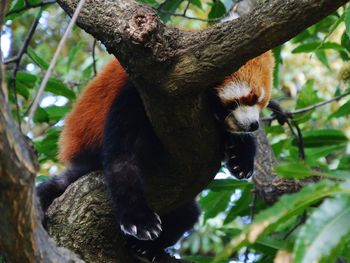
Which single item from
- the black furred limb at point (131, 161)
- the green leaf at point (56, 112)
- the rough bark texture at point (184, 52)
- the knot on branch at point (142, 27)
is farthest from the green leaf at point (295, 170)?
the green leaf at point (56, 112)

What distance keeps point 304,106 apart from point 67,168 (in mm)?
1484

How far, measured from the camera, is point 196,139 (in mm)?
2430

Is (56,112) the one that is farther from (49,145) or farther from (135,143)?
(135,143)

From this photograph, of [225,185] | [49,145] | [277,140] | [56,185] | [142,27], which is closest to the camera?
[142,27]

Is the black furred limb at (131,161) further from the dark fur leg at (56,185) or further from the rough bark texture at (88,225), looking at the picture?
the dark fur leg at (56,185)

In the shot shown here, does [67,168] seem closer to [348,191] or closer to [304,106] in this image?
[304,106]

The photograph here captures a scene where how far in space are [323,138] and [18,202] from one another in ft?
8.70

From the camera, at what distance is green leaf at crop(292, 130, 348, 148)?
3742 mm

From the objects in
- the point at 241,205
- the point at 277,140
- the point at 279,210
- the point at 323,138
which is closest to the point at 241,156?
the point at 241,205

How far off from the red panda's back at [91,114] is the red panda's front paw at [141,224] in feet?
1.90

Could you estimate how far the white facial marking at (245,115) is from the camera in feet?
9.14

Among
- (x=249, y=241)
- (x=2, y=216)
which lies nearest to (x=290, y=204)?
(x=249, y=241)

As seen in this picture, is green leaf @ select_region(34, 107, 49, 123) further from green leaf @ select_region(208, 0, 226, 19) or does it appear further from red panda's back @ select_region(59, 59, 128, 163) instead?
green leaf @ select_region(208, 0, 226, 19)

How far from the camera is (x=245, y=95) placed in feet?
9.35
